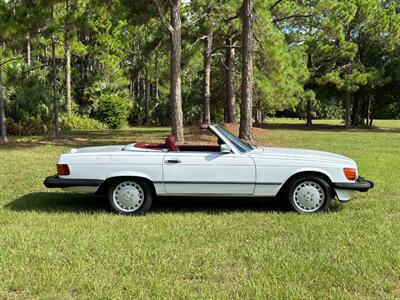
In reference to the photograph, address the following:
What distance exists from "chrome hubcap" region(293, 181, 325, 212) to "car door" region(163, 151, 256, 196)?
622mm

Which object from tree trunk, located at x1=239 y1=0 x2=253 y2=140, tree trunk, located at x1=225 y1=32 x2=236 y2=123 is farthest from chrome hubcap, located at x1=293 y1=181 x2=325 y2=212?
tree trunk, located at x1=225 y1=32 x2=236 y2=123

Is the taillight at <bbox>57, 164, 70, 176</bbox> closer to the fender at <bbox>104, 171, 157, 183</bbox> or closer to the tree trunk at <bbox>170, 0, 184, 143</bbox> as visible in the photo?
the fender at <bbox>104, 171, 157, 183</bbox>

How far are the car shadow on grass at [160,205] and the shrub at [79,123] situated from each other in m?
21.1

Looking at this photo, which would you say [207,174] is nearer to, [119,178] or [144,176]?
[144,176]

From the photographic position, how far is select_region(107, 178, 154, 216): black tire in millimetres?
6582

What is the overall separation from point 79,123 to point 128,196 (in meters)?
24.0

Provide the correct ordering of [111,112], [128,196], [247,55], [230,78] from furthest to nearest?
[111,112]
[230,78]
[247,55]
[128,196]

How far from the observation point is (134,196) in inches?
260

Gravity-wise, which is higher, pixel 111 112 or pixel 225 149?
pixel 111 112

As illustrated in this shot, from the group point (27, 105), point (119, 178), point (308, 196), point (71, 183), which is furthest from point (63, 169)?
point (27, 105)

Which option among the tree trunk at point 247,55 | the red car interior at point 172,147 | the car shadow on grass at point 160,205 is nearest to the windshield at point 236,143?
the red car interior at point 172,147

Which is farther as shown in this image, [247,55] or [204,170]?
[247,55]

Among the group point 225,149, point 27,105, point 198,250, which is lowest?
point 198,250

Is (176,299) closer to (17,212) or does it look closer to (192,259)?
(192,259)
